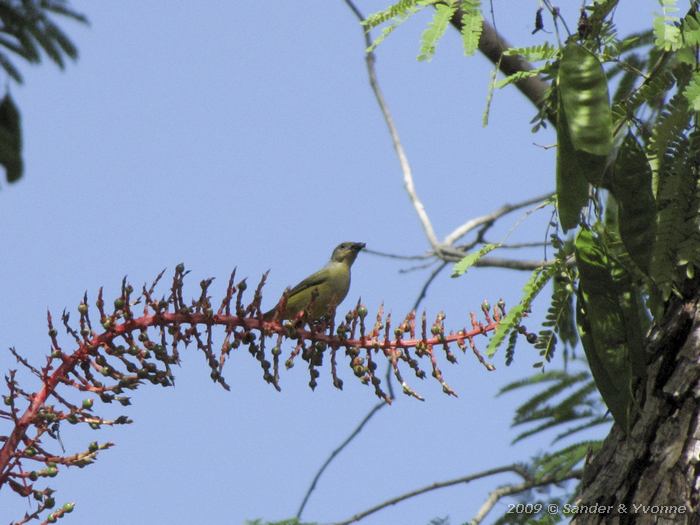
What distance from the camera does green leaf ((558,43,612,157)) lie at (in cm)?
319

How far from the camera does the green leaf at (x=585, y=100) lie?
319cm

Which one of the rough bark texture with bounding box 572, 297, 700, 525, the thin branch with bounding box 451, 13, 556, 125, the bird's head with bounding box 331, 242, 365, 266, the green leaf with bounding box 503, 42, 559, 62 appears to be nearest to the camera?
the rough bark texture with bounding box 572, 297, 700, 525

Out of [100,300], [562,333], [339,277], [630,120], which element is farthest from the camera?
[339,277]

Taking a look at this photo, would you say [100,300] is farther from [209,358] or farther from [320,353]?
[320,353]

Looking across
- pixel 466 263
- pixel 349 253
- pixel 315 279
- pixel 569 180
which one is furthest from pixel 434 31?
pixel 349 253

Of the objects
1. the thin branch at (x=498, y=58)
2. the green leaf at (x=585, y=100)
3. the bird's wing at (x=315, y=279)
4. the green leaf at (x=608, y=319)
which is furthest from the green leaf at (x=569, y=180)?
the bird's wing at (x=315, y=279)

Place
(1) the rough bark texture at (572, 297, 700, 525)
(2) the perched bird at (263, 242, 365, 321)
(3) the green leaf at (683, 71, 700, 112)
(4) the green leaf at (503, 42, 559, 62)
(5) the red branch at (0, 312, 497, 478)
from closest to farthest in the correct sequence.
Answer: (5) the red branch at (0, 312, 497, 478) → (3) the green leaf at (683, 71, 700, 112) → (1) the rough bark texture at (572, 297, 700, 525) → (4) the green leaf at (503, 42, 559, 62) → (2) the perched bird at (263, 242, 365, 321)

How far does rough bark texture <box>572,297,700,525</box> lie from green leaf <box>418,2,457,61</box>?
1340mm

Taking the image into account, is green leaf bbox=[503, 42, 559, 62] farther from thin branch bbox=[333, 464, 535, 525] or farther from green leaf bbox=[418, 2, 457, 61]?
thin branch bbox=[333, 464, 535, 525]

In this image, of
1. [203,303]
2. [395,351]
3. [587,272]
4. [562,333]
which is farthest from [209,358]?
[562,333]

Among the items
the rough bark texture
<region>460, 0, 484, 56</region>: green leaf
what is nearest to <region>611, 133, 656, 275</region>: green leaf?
the rough bark texture

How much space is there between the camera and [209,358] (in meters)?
3.27

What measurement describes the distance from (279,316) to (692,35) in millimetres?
1641

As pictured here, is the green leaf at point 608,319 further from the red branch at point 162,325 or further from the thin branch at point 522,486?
the thin branch at point 522,486
